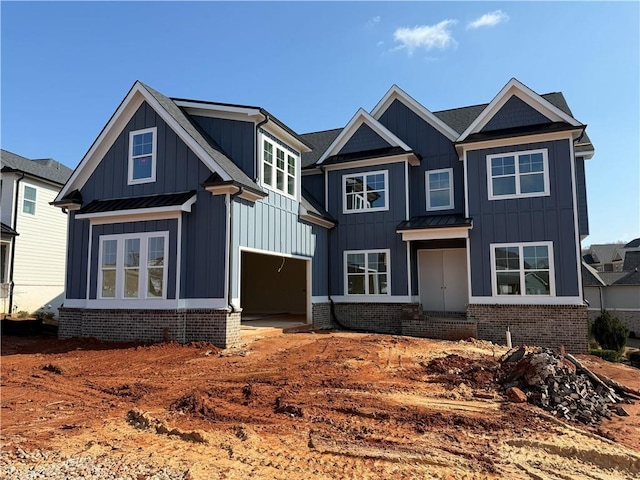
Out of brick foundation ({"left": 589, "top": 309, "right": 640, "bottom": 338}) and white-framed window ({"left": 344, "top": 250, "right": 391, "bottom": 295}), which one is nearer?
white-framed window ({"left": 344, "top": 250, "right": 391, "bottom": 295})

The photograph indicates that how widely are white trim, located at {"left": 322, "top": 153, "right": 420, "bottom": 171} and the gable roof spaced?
5363mm

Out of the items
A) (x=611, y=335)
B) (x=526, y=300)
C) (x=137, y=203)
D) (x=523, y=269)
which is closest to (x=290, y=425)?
(x=137, y=203)

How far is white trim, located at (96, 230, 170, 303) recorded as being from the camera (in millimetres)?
12195

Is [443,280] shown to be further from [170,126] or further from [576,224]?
[170,126]

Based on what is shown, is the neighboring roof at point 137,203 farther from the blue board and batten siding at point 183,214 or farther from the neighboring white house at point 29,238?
the neighboring white house at point 29,238

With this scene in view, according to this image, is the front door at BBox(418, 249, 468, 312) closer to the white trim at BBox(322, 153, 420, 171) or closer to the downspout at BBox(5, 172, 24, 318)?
the white trim at BBox(322, 153, 420, 171)

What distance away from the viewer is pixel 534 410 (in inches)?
249

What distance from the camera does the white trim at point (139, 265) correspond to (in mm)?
12195

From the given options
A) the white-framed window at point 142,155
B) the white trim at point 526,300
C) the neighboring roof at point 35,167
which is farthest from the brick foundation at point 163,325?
the neighboring roof at point 35,167

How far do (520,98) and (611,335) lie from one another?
11.1 m

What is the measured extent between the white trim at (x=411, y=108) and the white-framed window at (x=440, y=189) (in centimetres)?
135

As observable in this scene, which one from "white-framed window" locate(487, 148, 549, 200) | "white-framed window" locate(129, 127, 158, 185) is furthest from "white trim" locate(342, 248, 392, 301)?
Result: "white-framed window" locate(129, 127, 158, 185)

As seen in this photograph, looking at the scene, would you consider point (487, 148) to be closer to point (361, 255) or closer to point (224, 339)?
point (361, 255)

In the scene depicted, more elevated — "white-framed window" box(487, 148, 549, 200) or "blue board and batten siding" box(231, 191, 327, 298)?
"white-framed window" box(487, 148, 549, 200)
